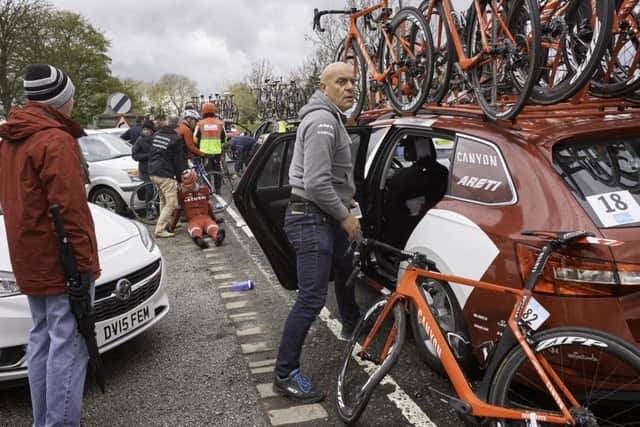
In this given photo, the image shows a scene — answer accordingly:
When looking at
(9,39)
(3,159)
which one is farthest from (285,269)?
(9,39)

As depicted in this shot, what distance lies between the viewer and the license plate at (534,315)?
2.35 m

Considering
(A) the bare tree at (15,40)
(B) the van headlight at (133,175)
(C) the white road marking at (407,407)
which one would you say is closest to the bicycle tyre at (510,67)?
(C) the white road marking at (407,407)

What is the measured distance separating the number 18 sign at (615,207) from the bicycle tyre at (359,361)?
114cm

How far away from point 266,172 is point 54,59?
32817 millimetres

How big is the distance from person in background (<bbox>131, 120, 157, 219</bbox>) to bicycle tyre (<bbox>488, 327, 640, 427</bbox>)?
7.35 m

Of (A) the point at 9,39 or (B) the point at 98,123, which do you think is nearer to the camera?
(B) the point at 98,123

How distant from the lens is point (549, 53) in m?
3.72

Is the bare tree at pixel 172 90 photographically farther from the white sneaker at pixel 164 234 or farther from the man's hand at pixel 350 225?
the man's hand at pixel 350 225

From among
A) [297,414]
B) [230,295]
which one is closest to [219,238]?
[230,295]

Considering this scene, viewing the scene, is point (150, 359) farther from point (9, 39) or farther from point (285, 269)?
point (9, 39)

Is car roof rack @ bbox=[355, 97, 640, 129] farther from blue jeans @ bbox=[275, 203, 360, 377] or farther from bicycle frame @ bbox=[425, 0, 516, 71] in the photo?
blue jeans @ bbox=[275, 203, 360, 377]

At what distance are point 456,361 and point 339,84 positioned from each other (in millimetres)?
1724

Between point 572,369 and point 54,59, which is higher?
point 54,59

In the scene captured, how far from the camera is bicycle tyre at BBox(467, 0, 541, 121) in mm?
3156
